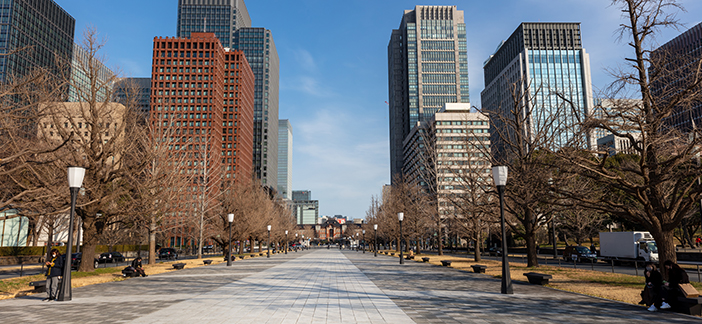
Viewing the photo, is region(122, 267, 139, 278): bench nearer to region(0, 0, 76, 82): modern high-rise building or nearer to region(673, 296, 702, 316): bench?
region(673, 296, 702, 316): bench

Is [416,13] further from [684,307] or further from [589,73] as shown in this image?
[684,307]

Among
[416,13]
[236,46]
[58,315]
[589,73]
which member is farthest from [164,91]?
[589,73]

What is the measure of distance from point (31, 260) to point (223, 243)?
20228mm

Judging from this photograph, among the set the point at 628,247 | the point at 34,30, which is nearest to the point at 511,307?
the point at 628,247

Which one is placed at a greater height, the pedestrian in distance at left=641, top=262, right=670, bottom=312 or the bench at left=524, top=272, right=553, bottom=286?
the pedestrian in distance at left=641, top=262, right=670, bottom=312

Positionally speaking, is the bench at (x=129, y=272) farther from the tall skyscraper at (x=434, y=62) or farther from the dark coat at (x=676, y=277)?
the tall skyscraper at (x=434, y=62)

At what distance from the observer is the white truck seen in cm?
3394

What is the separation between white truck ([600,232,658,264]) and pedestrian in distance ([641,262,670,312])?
2742cm

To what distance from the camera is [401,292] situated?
14.1m

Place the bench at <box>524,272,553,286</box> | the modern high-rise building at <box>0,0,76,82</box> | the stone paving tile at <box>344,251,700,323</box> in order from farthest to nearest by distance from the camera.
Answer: the modern high-rise building at <box>0,0,76,82</box> < the bench at <box>524,272,553,286</box> < the stone paving tile at <box>344,251,700,323</box>

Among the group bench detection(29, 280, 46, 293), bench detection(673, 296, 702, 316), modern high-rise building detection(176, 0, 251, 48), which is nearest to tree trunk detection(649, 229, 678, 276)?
bench detection(673, 296, 702, 316)

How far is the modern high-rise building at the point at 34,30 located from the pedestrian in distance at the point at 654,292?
105 meters

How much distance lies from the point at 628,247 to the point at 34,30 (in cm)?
14242

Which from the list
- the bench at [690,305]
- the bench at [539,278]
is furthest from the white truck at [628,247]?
the bench at [690,305]
